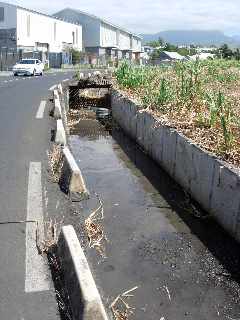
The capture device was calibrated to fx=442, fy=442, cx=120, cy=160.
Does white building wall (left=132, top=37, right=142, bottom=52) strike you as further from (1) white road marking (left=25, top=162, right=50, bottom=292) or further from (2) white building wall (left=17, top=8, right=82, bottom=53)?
(1) white road marking (left=25, top=162, right=50, bottom=292)

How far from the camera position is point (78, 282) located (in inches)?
153

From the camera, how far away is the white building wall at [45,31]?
5538 centimetres

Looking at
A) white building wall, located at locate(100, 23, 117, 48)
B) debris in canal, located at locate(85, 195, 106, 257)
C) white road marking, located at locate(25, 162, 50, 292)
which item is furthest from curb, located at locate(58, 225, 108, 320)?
white building wall, located at locate(100, 23, 117, 48)

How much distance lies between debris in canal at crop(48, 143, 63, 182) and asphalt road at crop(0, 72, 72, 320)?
12 cm

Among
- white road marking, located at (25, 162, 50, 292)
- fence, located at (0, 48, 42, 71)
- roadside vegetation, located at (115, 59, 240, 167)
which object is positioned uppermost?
fence, located at (0, 48, 42, 71)

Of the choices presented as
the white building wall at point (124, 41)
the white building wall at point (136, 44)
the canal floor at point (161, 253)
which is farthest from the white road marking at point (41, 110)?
the white building wall at point (136, 44)

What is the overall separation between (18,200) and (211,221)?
113 inches

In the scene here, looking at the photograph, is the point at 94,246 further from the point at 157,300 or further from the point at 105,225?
the point at 157,300

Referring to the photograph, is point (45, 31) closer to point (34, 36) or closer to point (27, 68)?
point (34, 36)

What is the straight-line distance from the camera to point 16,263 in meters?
4.80

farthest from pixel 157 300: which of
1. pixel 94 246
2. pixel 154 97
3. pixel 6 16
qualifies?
pixel 6 16

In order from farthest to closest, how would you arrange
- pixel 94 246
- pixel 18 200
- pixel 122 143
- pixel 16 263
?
pixel 122 143, pixel 18 200, pixel 94 246, pixel 16 263

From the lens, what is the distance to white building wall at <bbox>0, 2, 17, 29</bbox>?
53.2 m

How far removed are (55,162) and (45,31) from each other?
60.2 m
